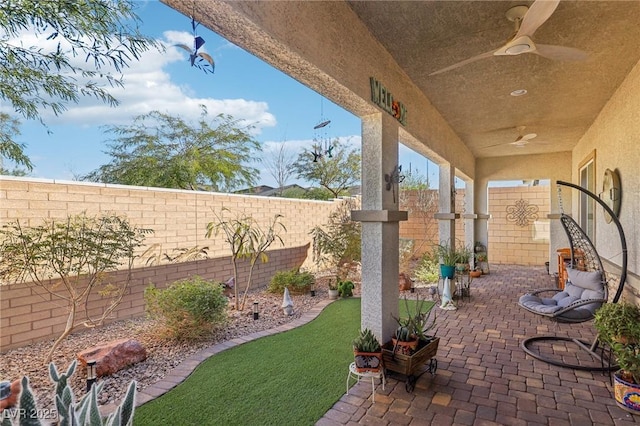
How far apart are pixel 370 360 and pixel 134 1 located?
10.3 feet

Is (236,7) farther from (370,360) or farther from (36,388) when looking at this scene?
(36,388)

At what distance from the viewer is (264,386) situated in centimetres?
295

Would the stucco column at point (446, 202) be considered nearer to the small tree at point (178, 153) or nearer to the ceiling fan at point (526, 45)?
the ceiling fan at point (526, 45)

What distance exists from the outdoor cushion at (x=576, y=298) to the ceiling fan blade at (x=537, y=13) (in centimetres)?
277

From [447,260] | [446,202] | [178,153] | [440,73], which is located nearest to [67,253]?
[440,73]

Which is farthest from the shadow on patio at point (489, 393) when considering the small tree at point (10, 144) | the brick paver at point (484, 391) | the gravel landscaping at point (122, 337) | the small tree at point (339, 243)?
the small tree at point (10, 144)

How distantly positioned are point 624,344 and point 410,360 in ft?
5.53

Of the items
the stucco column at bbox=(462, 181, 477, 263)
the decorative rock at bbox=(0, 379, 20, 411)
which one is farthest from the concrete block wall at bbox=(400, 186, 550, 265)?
the decorative rock at bbox=(0, 379, 20, 411)

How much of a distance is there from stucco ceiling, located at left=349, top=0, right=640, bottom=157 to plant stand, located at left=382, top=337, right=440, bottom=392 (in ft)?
8.82

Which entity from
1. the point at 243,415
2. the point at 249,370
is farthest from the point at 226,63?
the point at 243,415

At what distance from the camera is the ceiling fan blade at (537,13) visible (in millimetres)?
1970

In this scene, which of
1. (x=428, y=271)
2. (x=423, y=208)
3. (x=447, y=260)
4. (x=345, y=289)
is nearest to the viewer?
(x=447, y=260)

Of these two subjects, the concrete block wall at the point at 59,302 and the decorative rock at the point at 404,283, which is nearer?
the concrete block wall at the point at 59,302

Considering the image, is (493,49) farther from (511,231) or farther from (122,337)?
(511,231)
